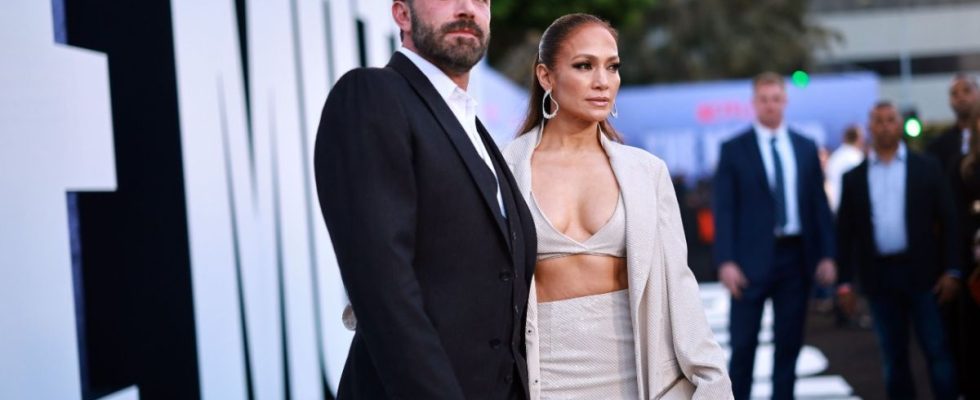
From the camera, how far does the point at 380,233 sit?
7.41 ft

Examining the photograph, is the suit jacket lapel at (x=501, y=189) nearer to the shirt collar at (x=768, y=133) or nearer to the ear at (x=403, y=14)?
the ear at (x=403, y=14)

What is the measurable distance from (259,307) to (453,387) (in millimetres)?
2291

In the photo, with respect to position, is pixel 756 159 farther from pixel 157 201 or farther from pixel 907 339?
pixel 157 201

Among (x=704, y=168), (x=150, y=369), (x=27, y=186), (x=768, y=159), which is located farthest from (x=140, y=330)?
(x=704, y=168)

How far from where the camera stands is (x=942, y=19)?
2082 inches

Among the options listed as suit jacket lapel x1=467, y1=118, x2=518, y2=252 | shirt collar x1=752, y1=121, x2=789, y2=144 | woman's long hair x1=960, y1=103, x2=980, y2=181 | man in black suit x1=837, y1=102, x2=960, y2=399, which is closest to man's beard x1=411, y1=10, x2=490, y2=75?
suit jacket lapel x1=467, y1=118, x2=518, y2=252

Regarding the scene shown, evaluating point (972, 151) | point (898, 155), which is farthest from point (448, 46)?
point (898, 155)

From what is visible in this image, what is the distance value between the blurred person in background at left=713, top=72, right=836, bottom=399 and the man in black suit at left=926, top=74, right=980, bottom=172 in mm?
1018

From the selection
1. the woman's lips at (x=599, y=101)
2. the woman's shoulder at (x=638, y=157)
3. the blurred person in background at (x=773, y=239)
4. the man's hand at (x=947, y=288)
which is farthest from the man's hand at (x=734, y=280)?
the woman's lips at (x=599, y=101)

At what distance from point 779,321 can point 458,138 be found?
4447 mm

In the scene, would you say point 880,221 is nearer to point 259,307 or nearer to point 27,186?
point 259,307

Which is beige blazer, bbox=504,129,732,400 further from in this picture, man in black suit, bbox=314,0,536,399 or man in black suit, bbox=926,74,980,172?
man in black suit, bbox=926,74,980,172

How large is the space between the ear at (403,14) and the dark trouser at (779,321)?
4.28m

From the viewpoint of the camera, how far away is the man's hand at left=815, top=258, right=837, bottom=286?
6523 mm
